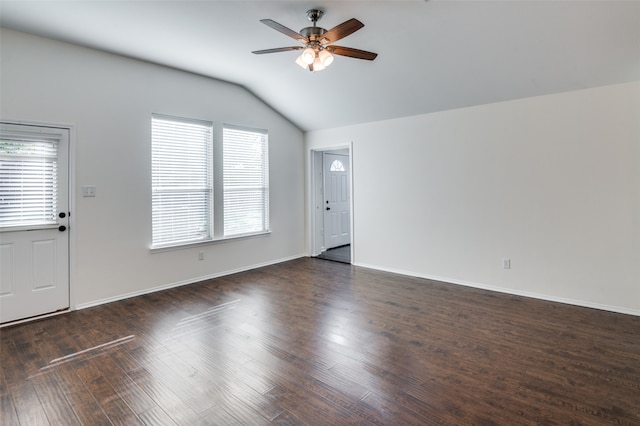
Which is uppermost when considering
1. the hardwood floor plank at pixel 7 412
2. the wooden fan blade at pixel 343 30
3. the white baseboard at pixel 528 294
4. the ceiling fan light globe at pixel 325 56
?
the wooden fan blade at pixel 343 30

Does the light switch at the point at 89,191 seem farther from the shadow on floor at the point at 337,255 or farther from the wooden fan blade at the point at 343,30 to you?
the shadow on floor at the point at 337,255

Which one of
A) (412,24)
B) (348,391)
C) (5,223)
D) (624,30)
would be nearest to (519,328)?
(348,391)

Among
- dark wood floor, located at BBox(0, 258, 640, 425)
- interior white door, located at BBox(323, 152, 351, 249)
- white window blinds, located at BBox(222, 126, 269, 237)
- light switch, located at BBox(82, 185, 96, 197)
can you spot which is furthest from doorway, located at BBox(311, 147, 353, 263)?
light switch, located at BBox(82, 185, 96, 197)

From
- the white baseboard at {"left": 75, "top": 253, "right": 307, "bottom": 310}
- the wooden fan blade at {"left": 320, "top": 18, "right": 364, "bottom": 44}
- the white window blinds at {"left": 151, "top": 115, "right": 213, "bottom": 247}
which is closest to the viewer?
the wooden fan blade at {"left": 320, "top": 18, "right": 364, "bottom": 44}

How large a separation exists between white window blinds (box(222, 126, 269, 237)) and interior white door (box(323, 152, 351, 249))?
147cm

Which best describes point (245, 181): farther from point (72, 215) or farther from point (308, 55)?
point (308, 55)

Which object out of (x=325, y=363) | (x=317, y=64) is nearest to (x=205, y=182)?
(x=317, y=64)

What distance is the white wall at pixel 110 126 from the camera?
130 inches

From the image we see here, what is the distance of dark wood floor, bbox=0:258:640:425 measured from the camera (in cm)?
189

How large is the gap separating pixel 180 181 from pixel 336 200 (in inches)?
133

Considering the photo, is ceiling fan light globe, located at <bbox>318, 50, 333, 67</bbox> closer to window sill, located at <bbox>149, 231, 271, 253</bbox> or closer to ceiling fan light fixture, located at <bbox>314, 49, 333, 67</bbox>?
ceiling fan light fixture, located at <bbox>314, 49, 333, 67</bbox>

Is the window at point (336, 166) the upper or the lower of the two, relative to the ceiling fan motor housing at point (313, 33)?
lower

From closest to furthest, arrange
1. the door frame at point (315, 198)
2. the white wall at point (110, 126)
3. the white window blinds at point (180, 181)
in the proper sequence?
the white wall at point (110, 126), the white window blinds at point (180, 181), the door frame at point (315, 198)

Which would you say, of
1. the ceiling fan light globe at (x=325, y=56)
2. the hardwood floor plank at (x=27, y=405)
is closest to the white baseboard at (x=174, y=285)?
the hardwood floor plank at (x=27, y=405)
